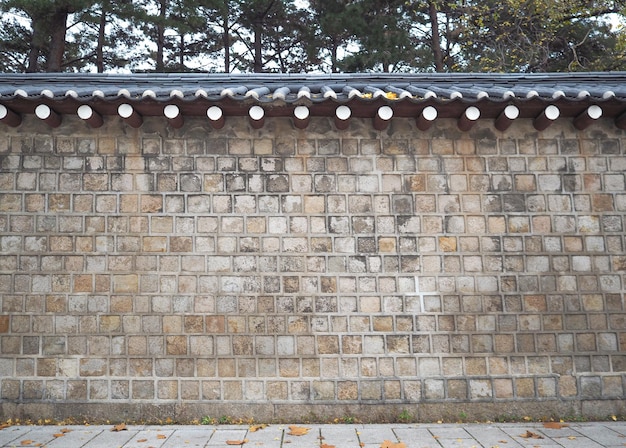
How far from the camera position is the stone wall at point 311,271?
5.15m

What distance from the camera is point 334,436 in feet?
15.3

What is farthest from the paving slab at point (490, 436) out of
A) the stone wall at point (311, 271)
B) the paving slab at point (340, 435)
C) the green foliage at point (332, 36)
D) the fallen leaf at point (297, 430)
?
the green foliage at point (332, 36)

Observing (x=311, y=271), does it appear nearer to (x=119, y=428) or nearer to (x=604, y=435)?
(x=119, y=428)

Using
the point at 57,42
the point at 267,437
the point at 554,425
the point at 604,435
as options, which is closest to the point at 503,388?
the point at 554,425

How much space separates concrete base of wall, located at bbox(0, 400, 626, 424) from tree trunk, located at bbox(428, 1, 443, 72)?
1153cm

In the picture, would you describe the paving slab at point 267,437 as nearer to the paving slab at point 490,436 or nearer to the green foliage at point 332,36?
the paving slab at point 490,436

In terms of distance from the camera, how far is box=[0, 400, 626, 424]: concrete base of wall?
200 inches

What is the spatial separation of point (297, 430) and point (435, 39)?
13.1 meters

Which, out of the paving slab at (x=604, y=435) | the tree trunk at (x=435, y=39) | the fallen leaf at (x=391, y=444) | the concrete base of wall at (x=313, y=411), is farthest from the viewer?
the tree trunk at (x=435, y=39)

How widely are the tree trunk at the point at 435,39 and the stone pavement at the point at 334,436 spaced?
38.9ft

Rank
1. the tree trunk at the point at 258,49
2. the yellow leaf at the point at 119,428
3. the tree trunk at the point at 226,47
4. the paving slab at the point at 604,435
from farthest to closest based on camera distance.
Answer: the tree trunk at the point at 226,47, the tree trunk at the point at 258,49, the yellow leaf at the point at 119,428, the paving slab at the point at 604,435

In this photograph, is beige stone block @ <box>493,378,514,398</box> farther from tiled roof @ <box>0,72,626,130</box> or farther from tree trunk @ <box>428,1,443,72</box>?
tree trunk @ <box>428,1,443,72</box>

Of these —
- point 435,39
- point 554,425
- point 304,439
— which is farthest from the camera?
point 435,39

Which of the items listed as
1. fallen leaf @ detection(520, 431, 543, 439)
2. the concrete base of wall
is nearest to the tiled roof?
the concrete base of wall
